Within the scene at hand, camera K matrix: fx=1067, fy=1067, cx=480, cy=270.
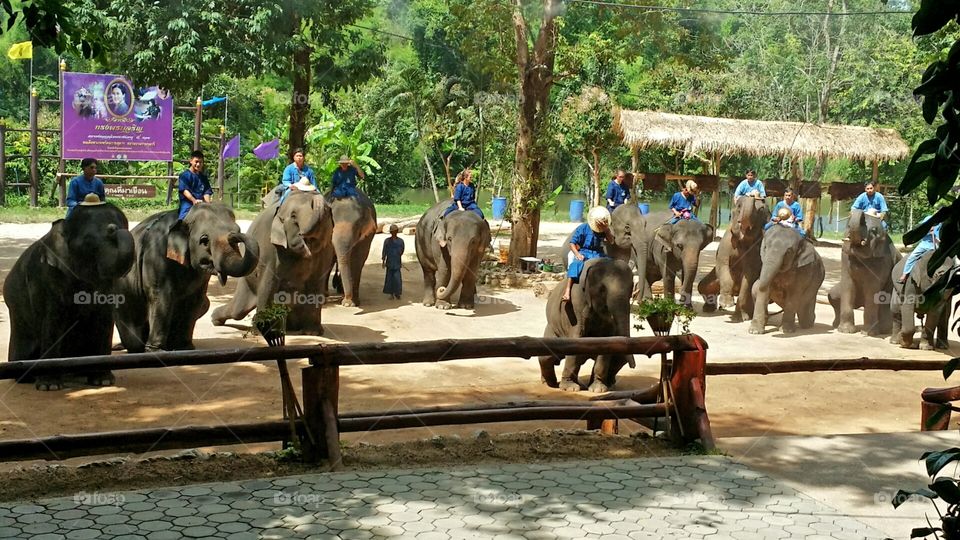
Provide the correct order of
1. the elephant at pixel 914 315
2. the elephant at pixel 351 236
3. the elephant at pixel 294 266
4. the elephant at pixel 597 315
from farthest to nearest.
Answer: the elephant at pixel 351 236, the elephant at pixel 914 315, the elephant at pixel 294 266, the elephant at pixel 597 315

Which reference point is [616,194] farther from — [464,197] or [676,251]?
[464,197]

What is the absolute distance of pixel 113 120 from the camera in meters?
24.7

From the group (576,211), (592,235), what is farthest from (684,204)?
(576,211)

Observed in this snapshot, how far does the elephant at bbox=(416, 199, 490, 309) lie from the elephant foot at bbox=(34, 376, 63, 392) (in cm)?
654

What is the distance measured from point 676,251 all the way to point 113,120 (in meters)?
14.7

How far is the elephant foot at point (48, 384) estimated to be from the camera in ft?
30.1

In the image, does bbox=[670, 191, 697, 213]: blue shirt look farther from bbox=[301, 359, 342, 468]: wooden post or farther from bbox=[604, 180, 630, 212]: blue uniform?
bbox=[301, 359, 342, 468]: wooden post

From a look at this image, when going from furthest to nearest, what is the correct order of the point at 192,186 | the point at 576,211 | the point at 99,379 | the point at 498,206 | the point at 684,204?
the point at 576,211, the point at 498,206, the point at 684,204, the point at 192,186, the point at 99,379

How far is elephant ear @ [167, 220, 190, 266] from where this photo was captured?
1060 centimetres

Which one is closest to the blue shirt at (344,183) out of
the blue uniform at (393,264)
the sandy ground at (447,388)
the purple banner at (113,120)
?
the blue uniform at (393,264)

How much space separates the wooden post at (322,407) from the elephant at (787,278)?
29.4 ft

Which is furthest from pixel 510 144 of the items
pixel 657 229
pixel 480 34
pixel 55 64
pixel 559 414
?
pixel 55 64

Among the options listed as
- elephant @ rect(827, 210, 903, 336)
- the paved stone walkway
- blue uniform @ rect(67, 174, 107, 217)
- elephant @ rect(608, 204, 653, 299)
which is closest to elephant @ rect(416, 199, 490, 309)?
elephant @ rect(608, 204, 653, 299)

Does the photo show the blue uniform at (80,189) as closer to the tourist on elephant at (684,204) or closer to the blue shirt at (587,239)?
the blue shirt at (587,239)
